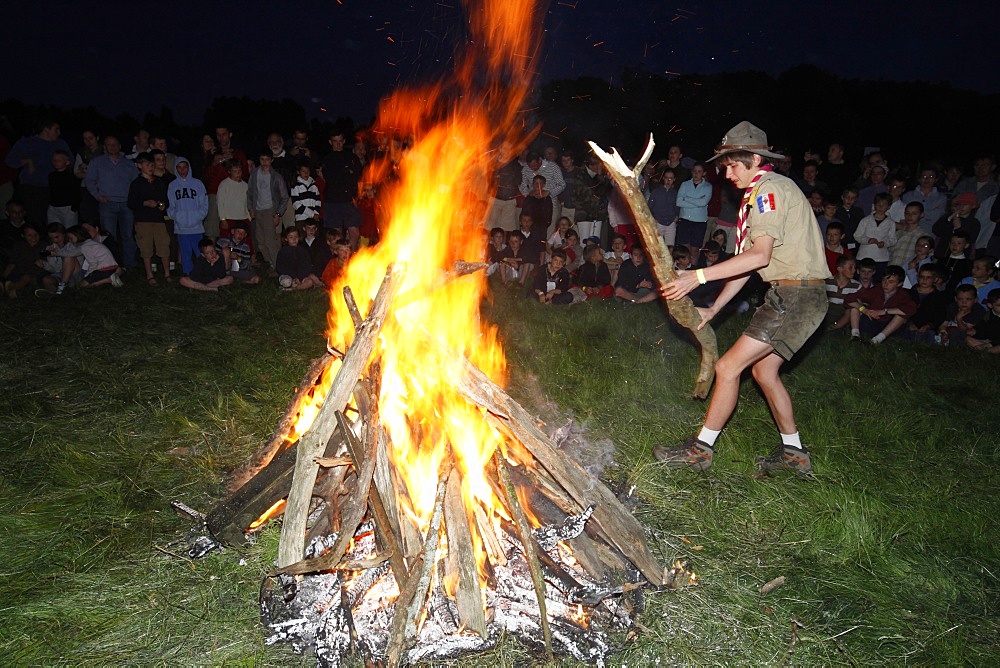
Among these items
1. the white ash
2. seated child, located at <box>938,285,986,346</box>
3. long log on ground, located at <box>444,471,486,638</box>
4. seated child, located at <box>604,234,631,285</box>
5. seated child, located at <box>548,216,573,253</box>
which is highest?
seated child, located at <box>548,216,573,253</box>

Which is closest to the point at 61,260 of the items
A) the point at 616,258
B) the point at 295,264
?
the point at 295,264

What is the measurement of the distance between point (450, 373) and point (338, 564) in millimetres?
1050

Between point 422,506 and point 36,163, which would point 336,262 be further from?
point 422,506

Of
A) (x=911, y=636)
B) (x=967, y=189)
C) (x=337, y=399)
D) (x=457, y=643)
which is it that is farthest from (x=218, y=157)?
(x=967, y=189)

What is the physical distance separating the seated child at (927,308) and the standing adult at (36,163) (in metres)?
13.1

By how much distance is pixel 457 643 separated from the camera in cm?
281

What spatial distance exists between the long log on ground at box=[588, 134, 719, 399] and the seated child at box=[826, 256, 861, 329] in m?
4.90

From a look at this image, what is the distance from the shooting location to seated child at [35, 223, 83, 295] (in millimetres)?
8945

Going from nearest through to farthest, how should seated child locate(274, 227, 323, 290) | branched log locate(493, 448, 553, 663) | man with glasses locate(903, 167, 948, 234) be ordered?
branched log locate(493, 448, 553, 663) < man with glasses locate(903, 167, 948, 234) < seated child locate(274, 227, 323, 290)

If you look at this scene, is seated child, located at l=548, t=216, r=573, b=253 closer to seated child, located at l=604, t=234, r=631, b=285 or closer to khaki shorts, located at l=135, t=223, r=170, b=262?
seated child, located at l=604, t=234, r=631, b=285

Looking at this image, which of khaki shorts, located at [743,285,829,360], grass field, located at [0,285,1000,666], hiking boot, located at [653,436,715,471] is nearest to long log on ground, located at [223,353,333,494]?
grass field, located at [0,285,1000,666]

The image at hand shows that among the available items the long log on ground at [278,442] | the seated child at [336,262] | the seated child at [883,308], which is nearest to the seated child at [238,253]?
the seated child at [336,262]

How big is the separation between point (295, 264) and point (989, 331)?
9.69 meters

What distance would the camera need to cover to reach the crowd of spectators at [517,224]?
340 inches
